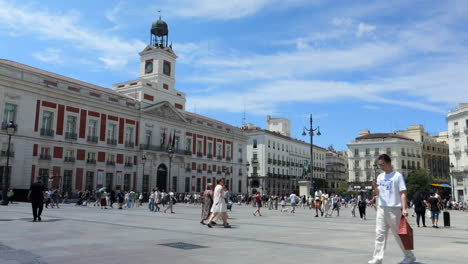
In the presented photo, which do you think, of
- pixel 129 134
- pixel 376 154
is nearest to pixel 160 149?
pixel 129 134

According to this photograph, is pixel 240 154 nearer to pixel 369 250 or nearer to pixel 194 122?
pixel 194 122

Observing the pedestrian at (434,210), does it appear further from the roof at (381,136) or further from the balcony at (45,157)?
the roof at (381,136)

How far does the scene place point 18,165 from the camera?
36.3 metres

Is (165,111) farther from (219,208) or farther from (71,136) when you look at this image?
(219,208)

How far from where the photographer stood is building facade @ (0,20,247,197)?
122 feet

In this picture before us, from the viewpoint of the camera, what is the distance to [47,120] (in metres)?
39.6

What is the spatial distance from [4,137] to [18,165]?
274 centimetres

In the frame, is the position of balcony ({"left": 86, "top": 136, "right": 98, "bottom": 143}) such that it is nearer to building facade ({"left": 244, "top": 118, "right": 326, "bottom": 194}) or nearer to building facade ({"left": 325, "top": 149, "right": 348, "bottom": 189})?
building facade ({"left": 244, "top": 118, "right": 326, "bottom": 194})

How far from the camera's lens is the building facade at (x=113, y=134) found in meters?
37.1

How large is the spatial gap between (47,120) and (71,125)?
2.61 meters

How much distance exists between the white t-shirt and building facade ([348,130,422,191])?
78166mm

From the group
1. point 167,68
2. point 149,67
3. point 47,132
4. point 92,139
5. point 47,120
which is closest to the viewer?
point 47,132

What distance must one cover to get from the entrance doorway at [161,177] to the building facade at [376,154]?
148ft

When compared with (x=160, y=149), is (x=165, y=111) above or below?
above
